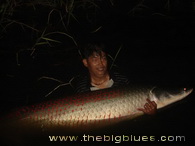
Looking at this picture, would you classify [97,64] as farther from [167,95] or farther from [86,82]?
[167,95]

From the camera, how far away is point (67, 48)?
95 centimetres

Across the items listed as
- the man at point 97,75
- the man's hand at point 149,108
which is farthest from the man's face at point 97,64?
the man's hand at point 149,108

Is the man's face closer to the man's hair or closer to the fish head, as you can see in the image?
the man's hair

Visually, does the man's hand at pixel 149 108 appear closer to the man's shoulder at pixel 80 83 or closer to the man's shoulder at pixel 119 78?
the man's shoulder at pixel 119 78

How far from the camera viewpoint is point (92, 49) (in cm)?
86

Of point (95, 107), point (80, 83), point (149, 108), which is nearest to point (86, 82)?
point (80, 83)

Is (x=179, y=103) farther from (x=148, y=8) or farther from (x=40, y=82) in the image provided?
(x=40, y=82)

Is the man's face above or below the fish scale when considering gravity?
above

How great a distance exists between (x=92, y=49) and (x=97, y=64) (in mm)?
82

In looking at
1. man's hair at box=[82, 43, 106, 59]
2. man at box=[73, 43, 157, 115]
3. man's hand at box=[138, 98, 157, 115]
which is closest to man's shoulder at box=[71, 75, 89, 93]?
man at box=[73, 43, 157, 115]

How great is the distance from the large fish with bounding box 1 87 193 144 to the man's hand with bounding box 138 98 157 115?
0.05ft

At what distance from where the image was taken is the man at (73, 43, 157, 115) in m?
0.85

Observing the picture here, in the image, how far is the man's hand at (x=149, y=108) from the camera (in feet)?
2.56

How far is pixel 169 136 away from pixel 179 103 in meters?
0.16
